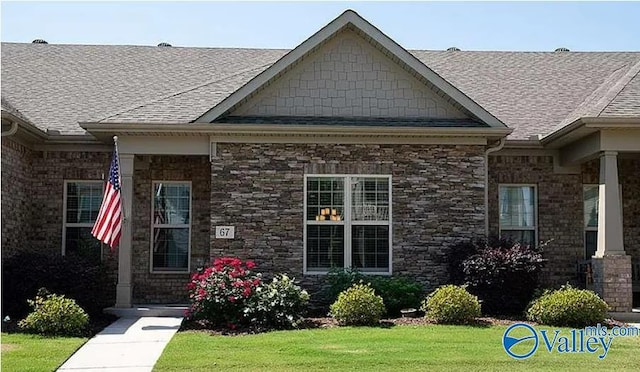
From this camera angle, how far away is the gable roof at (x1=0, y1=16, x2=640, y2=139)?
53.6 feet

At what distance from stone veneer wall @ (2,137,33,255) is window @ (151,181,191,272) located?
2.63m

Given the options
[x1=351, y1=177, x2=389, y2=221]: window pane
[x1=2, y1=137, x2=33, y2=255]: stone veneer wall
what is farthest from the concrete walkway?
[x1=351, y1=177, x2=389, y2=221]: window pane

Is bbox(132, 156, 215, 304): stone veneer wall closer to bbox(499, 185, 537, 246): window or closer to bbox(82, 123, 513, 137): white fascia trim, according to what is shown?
bbox(82, 123, 513, 137): white fascia trim

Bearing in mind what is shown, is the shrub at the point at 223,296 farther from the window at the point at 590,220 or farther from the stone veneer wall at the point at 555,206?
the window at the point at 590,220

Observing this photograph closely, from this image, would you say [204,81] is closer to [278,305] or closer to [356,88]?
[356,88]

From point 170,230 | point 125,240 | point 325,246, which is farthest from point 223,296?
point 170,230

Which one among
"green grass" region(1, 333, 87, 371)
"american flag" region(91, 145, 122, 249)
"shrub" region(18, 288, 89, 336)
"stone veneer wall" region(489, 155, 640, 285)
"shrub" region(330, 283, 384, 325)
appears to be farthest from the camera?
"stone veneer wall" region(489, 155, 640, 285)

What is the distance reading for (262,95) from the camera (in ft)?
51.5

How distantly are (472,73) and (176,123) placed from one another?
29.3 feet

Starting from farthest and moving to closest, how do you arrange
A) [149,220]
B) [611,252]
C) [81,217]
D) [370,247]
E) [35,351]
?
[81,217], [149,220], [370,247], [611,252], [35,351]

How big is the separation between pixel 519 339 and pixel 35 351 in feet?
22.9

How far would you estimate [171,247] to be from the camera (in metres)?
17.1

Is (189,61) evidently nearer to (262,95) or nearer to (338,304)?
(262,95)

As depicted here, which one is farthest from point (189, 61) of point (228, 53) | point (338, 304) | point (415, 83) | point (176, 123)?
point (338, 304)
